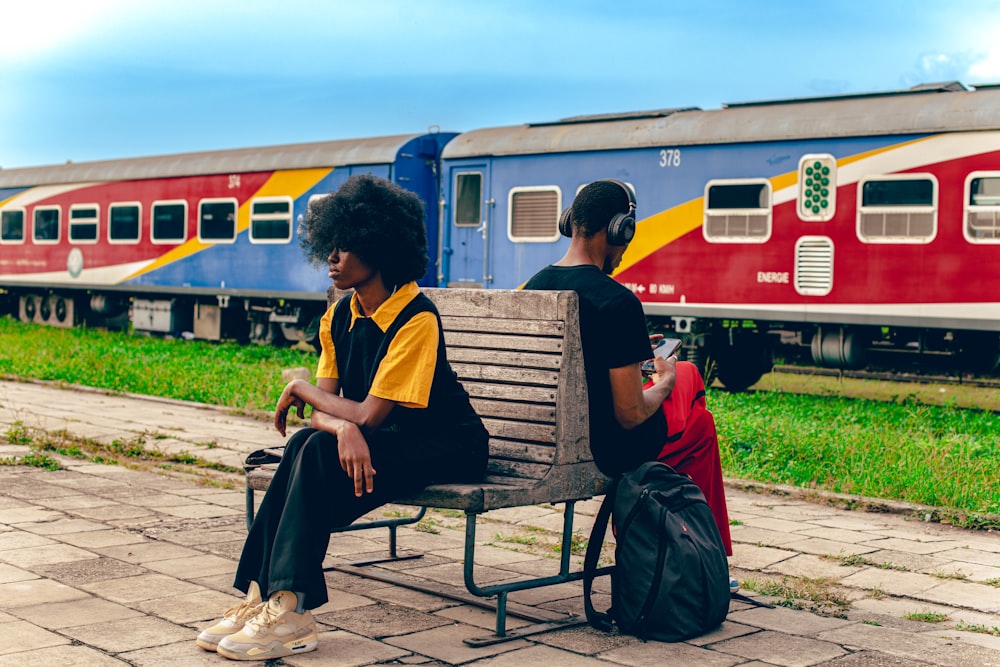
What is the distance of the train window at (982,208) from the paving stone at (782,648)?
9096 mm

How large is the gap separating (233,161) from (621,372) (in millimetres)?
17549

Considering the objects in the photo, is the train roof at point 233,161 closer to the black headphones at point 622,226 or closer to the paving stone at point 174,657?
the black headphones at point 622,226

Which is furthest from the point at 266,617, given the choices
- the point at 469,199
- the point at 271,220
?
the point at 271,220

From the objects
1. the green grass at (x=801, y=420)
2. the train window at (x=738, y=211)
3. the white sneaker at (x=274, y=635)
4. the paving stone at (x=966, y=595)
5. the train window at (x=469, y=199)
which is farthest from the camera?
the train window at (x=469, y=199)

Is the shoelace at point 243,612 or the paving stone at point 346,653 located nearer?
the paving stone at point 346,653

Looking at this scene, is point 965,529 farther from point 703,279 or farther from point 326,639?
point 703,279

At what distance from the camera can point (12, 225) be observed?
27.0 m

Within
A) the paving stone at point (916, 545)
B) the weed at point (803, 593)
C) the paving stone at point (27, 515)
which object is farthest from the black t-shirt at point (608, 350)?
the paving stone at point (27, 515)

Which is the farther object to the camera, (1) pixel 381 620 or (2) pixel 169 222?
(2) pixel 169 222

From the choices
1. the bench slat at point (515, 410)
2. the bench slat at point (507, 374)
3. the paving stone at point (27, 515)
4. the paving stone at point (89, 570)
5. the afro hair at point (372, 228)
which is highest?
the afro hair at point (372, 228)

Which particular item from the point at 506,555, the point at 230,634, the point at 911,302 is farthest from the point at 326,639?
Result: the point at 911,302

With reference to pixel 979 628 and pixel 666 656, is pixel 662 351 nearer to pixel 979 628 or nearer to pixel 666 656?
pixel 666 656

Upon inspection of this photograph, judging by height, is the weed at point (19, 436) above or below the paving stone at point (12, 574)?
above

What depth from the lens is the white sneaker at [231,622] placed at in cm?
393
